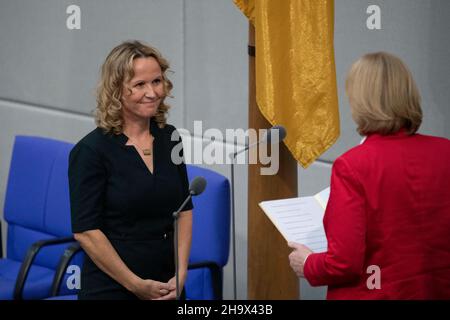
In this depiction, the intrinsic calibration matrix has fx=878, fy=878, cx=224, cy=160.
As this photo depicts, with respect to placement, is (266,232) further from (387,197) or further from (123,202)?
(387,197)

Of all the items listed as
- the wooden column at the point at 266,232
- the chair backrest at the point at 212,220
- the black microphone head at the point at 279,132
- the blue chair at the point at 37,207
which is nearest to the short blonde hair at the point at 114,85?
the black microphone head at the point at 279,132

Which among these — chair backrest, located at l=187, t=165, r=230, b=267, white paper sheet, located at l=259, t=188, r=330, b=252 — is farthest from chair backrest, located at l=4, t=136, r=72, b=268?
white paper sheet, located at l=259, t=188, r=330, b=252

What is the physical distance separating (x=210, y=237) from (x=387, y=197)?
154 centimetres

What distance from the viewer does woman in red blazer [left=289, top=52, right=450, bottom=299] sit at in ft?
7.41

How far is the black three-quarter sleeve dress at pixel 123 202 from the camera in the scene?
2.75 metres

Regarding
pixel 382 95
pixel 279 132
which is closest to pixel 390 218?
pixel 382 95

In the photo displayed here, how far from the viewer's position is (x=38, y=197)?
14.5 feet

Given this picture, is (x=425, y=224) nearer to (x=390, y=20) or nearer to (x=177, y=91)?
(x=390, y=20)

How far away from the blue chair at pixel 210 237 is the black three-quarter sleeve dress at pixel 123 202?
78 centimetres

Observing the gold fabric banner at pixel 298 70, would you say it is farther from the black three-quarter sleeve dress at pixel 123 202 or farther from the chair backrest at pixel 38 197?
the chair backrest at pixel 38 197

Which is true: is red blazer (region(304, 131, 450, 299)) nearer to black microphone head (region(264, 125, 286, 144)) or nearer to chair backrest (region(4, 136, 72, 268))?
black microphone head (region(264, 125, 286, 144))

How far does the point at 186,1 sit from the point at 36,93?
1.43 metres

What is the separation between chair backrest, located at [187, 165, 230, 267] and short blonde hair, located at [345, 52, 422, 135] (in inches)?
56.2

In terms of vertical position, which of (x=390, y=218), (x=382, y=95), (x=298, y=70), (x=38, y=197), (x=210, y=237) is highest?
(x=298, y=70)
